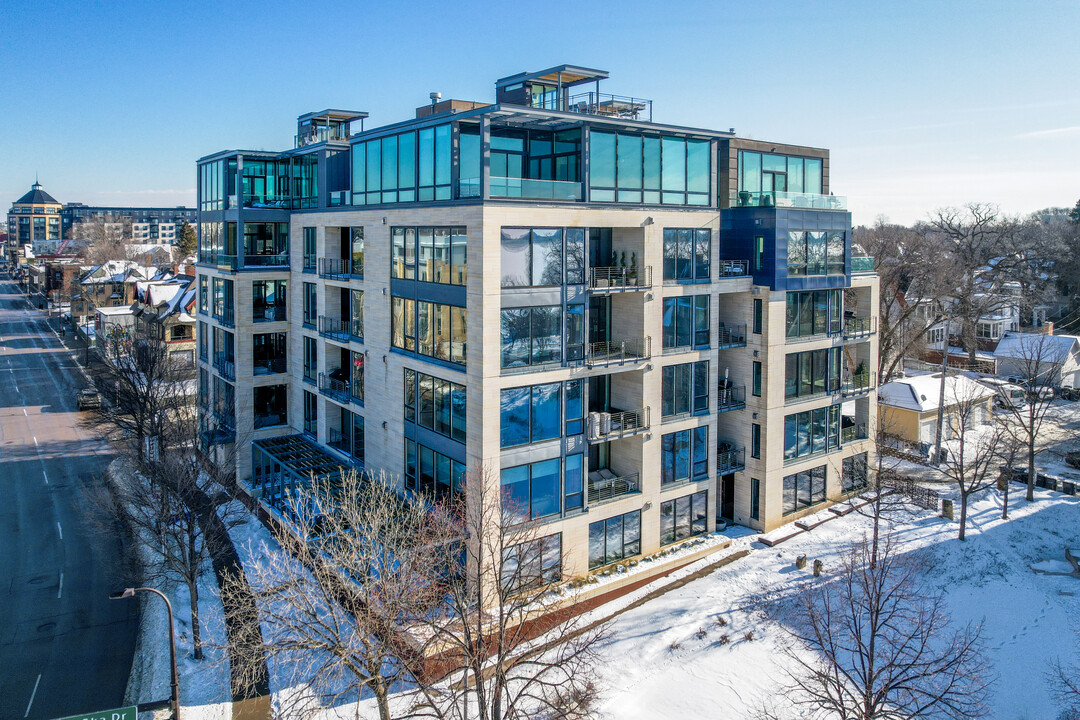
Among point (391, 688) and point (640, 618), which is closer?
point (391, 688)

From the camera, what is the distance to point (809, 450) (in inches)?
1458

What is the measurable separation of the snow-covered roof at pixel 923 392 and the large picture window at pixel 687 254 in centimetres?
2369

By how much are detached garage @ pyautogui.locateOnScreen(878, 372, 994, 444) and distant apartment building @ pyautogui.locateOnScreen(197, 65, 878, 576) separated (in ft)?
25.7

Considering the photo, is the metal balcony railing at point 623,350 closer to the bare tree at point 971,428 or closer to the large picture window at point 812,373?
the large picture window at point 812,373

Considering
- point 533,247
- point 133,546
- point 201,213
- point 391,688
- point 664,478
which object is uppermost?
point 201,213

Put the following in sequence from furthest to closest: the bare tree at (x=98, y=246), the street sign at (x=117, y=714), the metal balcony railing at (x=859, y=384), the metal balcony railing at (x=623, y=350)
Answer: the bare tree at (x=98, y=246) < the metal balcony railing at (x=859, y=384) < the metal balcony railing at (x=623, y=350) < the street sign at (x=117, y=714)

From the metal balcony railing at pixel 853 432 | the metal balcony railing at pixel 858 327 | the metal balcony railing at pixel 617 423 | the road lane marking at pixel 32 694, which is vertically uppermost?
the metal balcony railing at pixel 858 327

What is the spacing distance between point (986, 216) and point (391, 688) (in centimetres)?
6511

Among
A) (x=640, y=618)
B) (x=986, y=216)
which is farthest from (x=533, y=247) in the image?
(x=986, y=216)

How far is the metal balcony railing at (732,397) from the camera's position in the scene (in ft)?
114

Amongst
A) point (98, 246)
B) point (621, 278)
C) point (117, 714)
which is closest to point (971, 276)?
point (621, 278)

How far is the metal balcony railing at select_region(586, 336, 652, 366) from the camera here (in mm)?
28938

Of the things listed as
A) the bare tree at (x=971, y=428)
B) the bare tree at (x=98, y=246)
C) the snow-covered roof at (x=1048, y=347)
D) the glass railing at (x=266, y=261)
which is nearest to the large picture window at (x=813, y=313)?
the bare tree at (x=971, y=428)

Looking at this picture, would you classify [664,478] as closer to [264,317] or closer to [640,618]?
[640,618]
